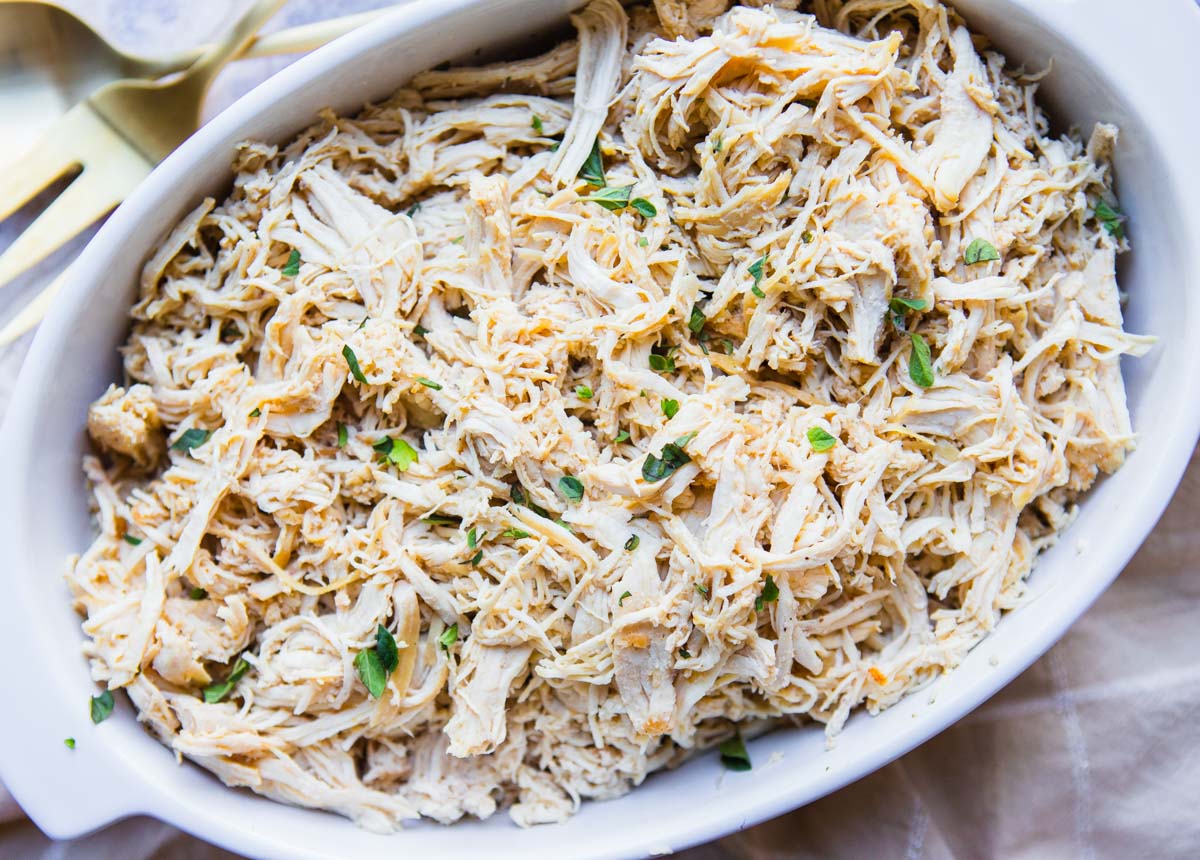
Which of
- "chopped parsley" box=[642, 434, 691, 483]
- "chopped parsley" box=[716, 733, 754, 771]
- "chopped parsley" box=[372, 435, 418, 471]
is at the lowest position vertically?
"chopped parsley" box=[716, 733, 754, 771]

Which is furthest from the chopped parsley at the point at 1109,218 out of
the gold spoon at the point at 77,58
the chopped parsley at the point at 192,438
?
the chopped parsley at the point at 192,438

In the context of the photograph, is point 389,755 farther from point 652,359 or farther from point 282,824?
point 652,359

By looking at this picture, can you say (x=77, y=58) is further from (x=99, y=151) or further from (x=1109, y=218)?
(x=1109, y=218)

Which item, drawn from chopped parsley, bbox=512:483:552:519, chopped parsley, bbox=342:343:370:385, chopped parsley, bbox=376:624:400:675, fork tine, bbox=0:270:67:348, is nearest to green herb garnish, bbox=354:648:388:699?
chopped parsley, bbox=376:624:400:675

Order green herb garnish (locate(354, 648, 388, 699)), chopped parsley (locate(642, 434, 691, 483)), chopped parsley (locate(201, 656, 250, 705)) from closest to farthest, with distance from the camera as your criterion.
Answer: chopped parsley (locate(642, 434, 691, 483))
green herb garnish (locate(354, 648, 388, 699))
chopped parsley (locate(201, 656, 250, 705))

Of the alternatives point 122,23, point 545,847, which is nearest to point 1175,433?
point 545,847

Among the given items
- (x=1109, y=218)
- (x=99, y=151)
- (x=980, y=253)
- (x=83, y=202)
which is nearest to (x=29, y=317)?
(x=83, y=202)

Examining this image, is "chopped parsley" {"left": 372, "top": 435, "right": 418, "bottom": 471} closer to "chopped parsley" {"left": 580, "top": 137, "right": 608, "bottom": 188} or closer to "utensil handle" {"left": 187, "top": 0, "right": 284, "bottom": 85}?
"chopped parsley" {"left": 580, "top": 137, "right": 608, "bottom": 188}
